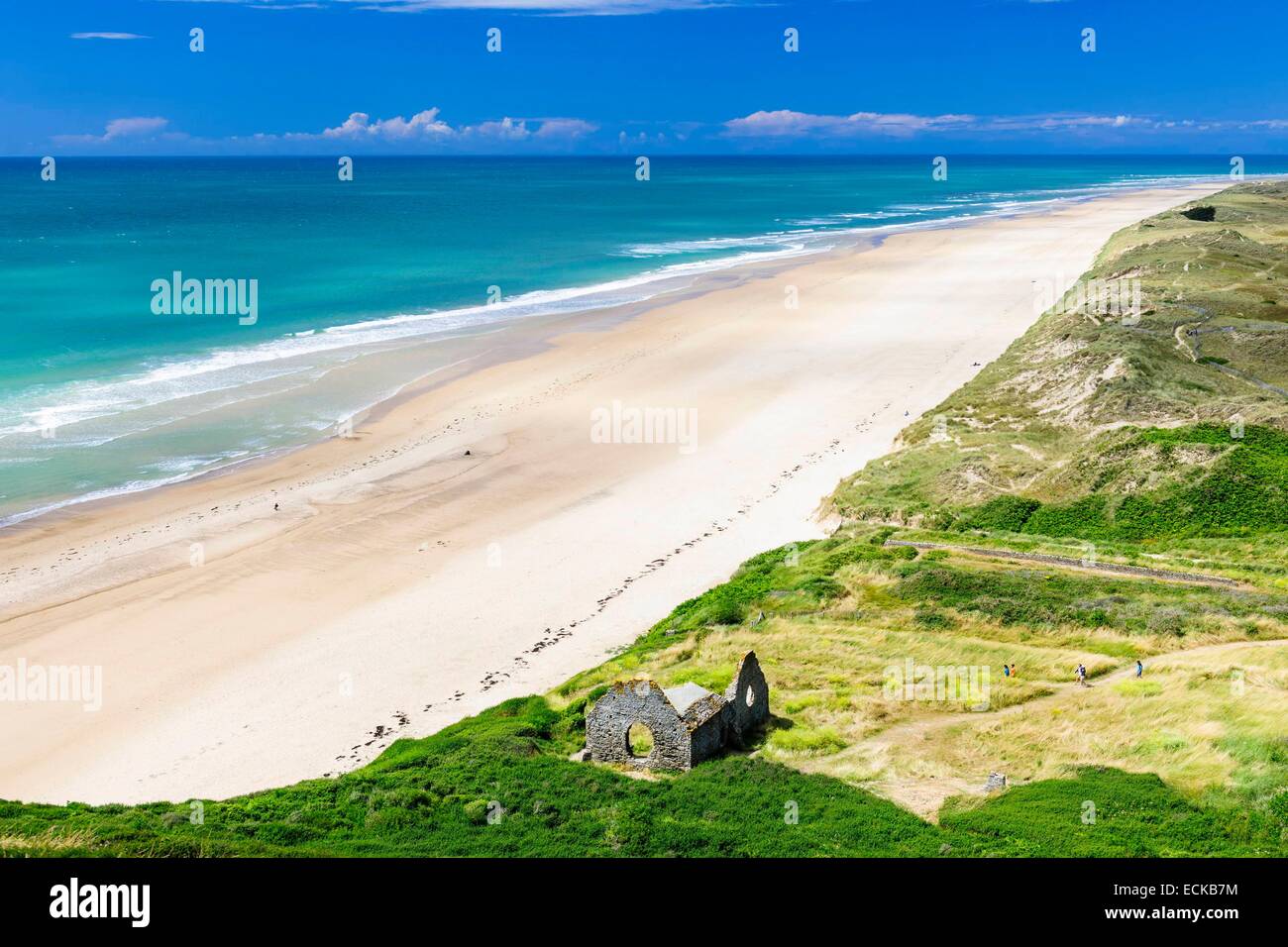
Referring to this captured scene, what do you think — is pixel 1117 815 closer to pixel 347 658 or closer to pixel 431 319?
pixel 347 658

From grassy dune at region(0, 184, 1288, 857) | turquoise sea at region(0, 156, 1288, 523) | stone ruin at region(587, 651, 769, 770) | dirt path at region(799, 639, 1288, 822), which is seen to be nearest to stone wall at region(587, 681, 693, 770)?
stone ruin at region(587, 651, 769, 770)

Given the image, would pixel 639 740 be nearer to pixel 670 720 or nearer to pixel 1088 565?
pixel 670 720

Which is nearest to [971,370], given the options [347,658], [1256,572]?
[1256,572]

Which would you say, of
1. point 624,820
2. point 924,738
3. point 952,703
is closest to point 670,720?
point 624,820

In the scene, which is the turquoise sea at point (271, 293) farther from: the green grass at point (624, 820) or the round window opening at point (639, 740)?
the round window opening at point (639, 740)

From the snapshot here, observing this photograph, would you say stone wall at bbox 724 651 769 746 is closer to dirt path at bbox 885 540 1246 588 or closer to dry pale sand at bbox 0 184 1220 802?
dry pale sand at bbox 0 184 1220 802

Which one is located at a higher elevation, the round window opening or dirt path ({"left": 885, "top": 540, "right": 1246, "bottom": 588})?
dirt path ({"left": 885, "top": 540, "right": 1246, "bottom": 588})

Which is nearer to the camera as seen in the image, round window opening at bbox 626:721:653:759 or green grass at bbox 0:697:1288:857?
green grass at bbox 0:697:1288:857
